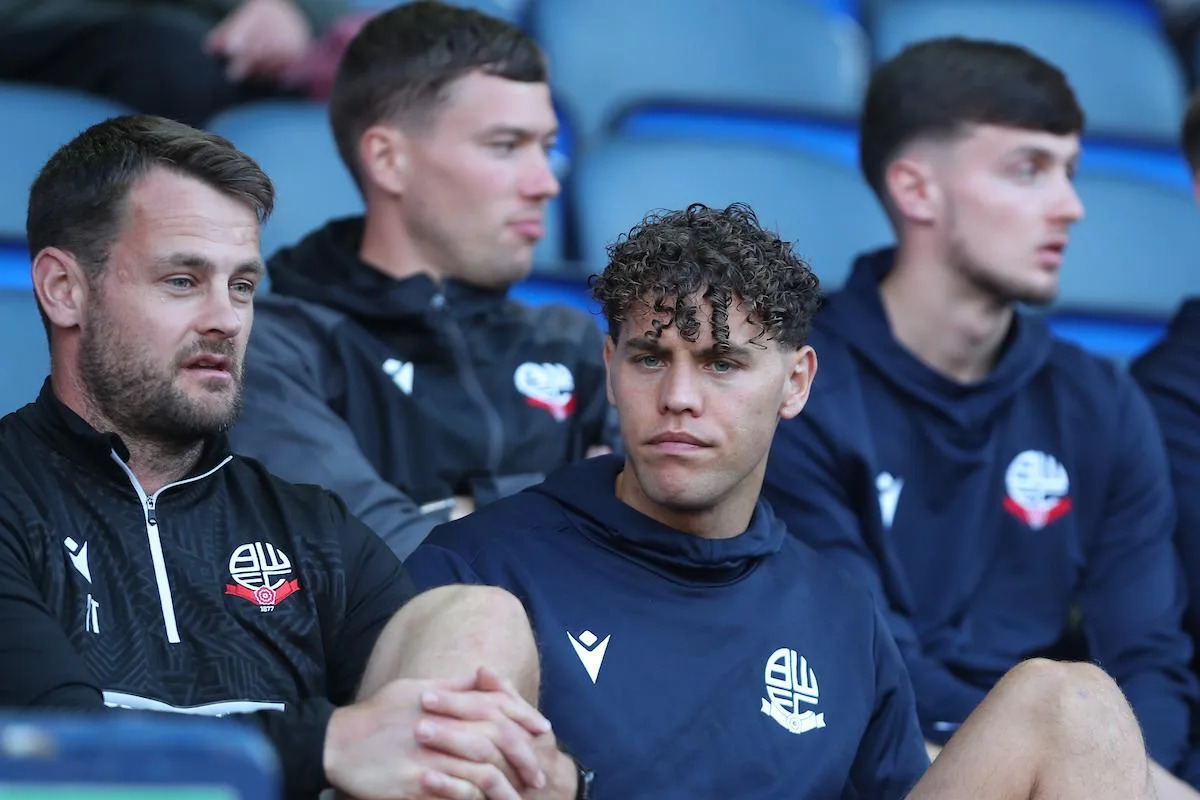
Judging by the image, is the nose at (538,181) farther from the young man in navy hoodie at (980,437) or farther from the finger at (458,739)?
the finger at (458,739)

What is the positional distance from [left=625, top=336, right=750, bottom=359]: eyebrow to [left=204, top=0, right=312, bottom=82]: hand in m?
1.80

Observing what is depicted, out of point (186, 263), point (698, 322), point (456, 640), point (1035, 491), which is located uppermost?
point (186, 263)

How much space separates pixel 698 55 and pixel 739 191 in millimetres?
680

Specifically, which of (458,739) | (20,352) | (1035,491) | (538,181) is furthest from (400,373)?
(458,739)

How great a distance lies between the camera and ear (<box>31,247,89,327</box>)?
2189 millimetres

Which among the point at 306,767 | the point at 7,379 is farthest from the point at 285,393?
the point at 306,767

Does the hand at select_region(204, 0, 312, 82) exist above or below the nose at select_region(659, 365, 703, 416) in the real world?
above

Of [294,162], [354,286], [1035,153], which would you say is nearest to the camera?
[354,286]

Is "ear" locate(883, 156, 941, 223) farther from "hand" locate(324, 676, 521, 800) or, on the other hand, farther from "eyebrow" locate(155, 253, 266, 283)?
"hand" locate(324, 676, 521, 800)

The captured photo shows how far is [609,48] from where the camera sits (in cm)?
432

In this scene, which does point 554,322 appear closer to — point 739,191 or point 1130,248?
point 739,191

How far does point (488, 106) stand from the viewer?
3189mm

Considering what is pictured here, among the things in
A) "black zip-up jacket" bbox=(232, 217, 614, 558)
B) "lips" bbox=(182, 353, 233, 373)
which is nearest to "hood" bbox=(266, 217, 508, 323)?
"black zip-up jacket" bbox=(232, 217, 614, 558)

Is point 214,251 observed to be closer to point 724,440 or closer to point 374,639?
point 374,639
